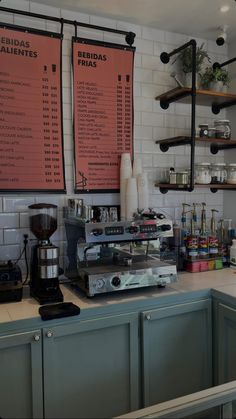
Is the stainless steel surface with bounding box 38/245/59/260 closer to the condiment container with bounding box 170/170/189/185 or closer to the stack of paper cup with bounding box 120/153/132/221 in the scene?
the stack of paper cup with bounding box 120/153/132/221

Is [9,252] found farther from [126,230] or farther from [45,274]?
[126,230]

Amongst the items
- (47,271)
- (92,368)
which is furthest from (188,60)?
(92,368)

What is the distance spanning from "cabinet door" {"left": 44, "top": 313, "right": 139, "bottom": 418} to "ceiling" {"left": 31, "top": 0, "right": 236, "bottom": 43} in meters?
1.89

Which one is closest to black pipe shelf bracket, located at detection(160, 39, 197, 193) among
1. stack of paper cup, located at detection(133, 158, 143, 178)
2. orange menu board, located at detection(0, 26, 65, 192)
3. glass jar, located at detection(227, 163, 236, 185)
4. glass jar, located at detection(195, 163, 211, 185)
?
glass jar, located at detection(195, 163, 211, 185)

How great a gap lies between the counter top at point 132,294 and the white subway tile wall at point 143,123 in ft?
1.49

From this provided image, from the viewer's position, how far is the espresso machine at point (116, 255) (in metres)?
1.97

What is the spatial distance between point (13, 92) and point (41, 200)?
2.24 ft

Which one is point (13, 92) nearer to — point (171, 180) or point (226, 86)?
point (171, 180)

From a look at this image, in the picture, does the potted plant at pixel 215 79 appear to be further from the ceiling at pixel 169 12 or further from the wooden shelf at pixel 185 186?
the wooden shelf at pixel 185 186

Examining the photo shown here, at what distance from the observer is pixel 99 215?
2.38 m

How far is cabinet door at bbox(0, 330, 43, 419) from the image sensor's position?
1679 millimetres

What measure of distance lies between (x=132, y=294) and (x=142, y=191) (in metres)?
0.74

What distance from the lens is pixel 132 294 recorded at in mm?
2080

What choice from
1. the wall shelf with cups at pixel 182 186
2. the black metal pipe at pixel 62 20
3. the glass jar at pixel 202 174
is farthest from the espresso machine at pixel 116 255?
the black metal pipe at pixel 62 20
